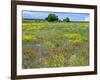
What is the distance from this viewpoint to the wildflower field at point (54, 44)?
2078 mm

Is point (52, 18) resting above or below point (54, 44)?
above

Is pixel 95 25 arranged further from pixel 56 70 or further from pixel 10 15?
pixel 10 15

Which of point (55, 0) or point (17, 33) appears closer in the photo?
point (17, 33)

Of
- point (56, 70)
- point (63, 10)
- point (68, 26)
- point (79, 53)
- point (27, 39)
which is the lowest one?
point (56, 70)

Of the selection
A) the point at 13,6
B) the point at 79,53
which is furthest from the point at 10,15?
the point at 79,53

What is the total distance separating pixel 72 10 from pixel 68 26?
17cm

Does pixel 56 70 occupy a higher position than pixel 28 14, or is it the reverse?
pixel 28 14

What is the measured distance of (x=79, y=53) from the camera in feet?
7.39

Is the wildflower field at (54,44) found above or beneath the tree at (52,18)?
beneath

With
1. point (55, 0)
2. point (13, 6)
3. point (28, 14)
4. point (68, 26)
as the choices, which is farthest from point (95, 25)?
point (13, 6)

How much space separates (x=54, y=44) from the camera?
7.09ft

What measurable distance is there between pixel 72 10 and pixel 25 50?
65 cm

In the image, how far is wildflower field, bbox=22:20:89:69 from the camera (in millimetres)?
2078

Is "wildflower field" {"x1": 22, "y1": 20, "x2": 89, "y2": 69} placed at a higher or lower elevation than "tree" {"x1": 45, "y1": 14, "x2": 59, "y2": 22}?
lower
